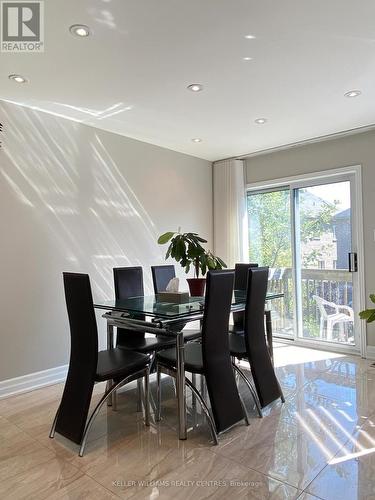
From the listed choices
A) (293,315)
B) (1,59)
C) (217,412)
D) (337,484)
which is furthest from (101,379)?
(293,315)

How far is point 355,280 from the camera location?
3.98 metres

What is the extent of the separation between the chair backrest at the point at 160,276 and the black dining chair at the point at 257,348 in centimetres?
107

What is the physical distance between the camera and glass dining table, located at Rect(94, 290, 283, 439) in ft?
7.19

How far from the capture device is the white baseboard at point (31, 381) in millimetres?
2943

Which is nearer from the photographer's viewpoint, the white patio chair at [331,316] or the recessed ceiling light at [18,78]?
the recessed ceiling light at [18,78]

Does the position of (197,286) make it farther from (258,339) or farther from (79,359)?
(79,359)

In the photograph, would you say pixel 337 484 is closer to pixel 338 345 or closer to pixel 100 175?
pixel 338 345

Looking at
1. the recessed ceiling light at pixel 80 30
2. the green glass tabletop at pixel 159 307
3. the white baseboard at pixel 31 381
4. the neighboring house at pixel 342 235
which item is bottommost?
the white baseboard at pixel 31 381

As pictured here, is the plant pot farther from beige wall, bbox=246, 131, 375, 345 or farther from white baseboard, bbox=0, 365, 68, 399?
beige wall, bbox=246, 131, 375, 345

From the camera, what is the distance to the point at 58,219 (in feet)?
11.0

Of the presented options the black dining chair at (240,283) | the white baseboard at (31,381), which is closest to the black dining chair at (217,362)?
the black dining chair at (240,283)

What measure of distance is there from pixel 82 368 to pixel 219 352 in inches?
35.5

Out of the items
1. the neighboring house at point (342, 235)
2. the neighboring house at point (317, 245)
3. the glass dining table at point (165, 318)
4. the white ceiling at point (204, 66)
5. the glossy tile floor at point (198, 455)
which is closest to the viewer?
the glossy tile floor at point (198, 455)

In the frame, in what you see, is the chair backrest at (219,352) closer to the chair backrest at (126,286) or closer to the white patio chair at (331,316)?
the chair backrest at (126,286)
